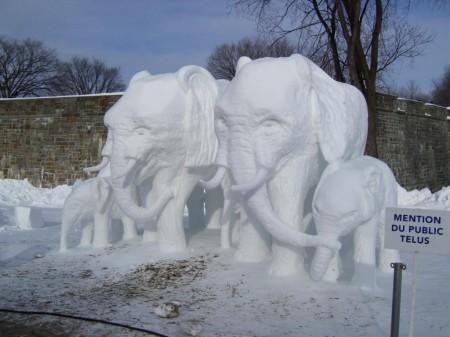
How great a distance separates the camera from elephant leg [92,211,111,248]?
7.37 metres

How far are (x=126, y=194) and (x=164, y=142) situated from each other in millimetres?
744

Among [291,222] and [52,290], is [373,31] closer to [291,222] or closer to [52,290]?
[291,222]

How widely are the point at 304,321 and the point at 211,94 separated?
350 cm

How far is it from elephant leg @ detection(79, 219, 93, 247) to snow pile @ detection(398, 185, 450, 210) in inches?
308

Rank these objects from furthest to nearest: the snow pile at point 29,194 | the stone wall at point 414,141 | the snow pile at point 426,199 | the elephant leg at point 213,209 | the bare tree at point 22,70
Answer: the bare tree at point 22,70
the stone wall at point 414,141
the snow pile at point 29,194
the snow pile at point 426,199
the elephant leg at point 213,209

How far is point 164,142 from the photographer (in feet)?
21.9

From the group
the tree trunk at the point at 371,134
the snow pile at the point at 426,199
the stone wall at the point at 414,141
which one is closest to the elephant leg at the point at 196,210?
the snow pile at the point at 426,199

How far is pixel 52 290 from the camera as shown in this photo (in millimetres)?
5570

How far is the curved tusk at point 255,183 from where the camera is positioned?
5266 mm

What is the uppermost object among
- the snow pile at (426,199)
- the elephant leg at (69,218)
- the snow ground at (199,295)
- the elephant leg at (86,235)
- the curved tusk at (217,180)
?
the curved tusk at (217,180)

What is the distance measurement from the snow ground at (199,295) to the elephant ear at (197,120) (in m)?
1.17

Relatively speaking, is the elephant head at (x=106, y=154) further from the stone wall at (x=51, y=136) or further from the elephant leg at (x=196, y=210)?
the stone wall at (x=51, y=136)

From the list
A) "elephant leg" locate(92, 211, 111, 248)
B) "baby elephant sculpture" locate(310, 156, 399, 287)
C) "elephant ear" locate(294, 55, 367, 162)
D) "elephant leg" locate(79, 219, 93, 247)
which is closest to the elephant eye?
"elephant leg" locate(92, 211, 111, 248)

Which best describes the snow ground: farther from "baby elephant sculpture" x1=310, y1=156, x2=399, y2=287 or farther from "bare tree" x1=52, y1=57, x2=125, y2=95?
"bare tree" x1=52, y1=57, x2=125, y2=95
